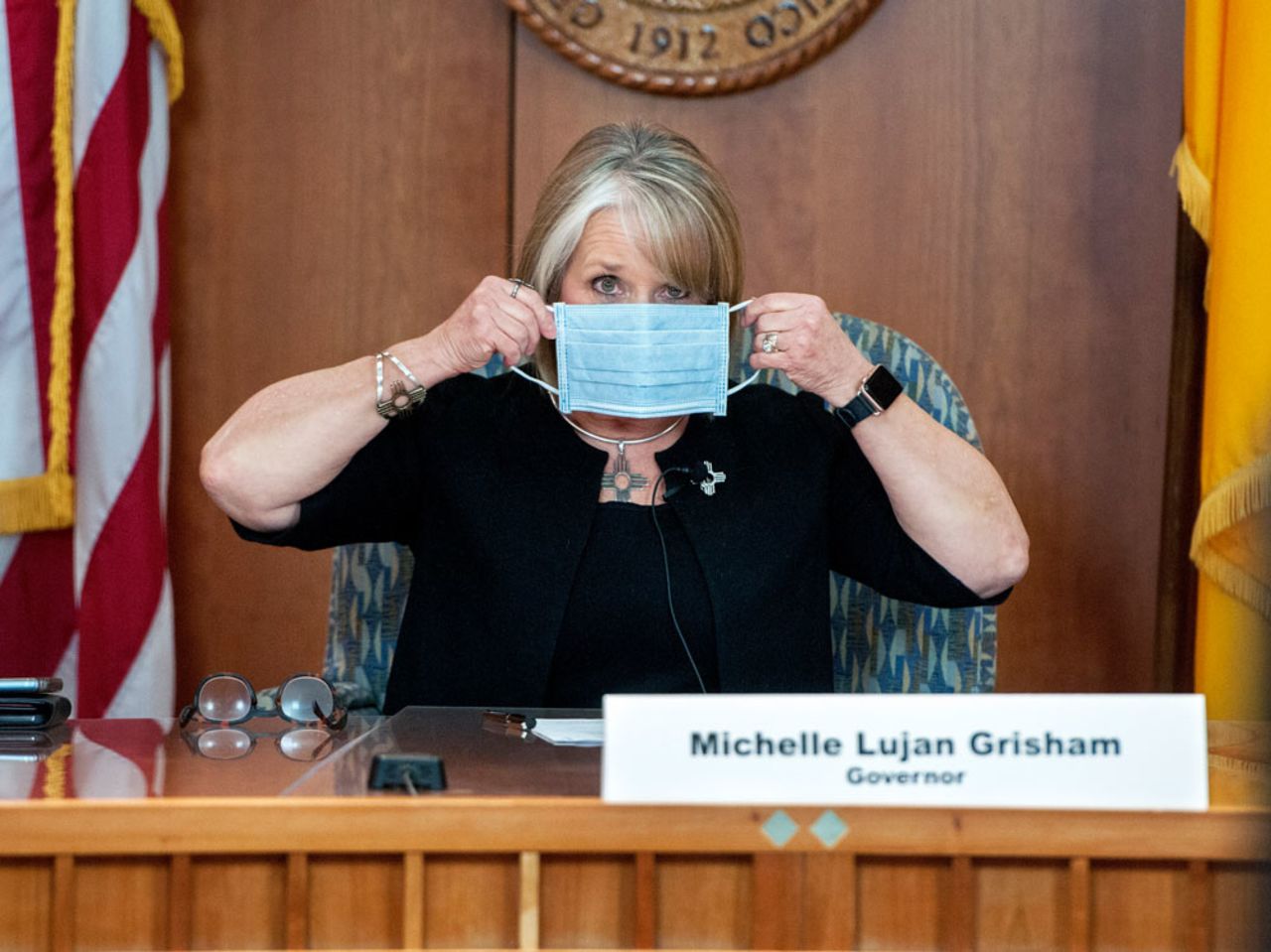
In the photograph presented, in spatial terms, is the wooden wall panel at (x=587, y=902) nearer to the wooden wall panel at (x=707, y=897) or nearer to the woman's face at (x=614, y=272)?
the wooden wall panel at (x=707, y=897)

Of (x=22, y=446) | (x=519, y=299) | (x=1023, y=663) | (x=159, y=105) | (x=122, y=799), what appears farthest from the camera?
(x=1023, y=663)

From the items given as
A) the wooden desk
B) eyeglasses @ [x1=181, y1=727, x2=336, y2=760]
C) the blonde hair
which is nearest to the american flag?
the blonde hair

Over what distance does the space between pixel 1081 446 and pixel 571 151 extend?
1212 millimetres

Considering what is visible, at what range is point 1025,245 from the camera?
2.61 meters

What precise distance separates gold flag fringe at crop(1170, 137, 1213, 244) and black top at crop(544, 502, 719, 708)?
1.01m

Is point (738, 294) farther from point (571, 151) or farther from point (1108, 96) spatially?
point (1108, 96)

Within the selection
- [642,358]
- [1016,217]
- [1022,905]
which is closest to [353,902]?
[1022,905]

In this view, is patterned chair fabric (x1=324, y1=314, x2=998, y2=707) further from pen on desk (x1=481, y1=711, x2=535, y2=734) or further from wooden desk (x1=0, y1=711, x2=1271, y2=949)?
wooden desk (x1=0, y1=711, x2=1271, y2=949)

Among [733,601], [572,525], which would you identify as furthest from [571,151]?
[733,601]

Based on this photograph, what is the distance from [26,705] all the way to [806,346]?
2.88ft

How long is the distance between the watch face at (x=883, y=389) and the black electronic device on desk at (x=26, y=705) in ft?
2.96

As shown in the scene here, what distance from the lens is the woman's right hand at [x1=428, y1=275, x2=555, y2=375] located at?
1624 mm

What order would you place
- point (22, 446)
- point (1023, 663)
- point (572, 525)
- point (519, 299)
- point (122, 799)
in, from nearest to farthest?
point (122, 799)
point (519, 299)
point (572, 525)
point (22, 446)
point (1023, 663)

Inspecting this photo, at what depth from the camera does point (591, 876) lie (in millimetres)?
966
